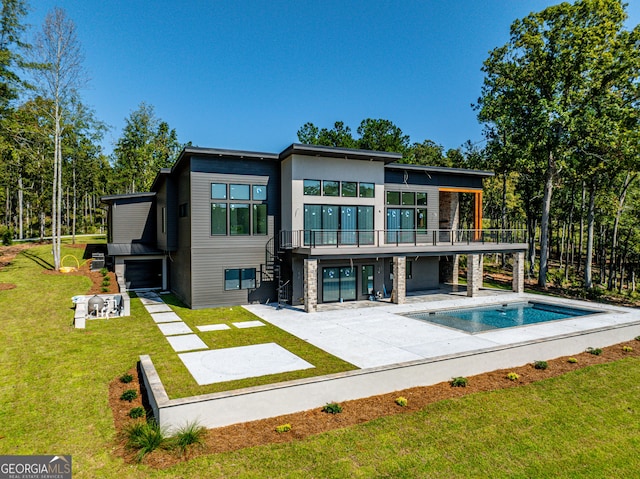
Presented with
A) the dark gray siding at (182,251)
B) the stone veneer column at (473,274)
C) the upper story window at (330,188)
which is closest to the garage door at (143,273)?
the dark gray siding at (182,251)

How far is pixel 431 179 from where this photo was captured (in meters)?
21.5

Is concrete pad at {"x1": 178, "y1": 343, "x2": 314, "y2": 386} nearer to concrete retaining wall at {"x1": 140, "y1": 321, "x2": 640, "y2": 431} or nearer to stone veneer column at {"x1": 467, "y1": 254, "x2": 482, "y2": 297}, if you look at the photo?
concrete retaining wall at {"x1": 140, "y1": 321, "x2": 640, "y2": 431}

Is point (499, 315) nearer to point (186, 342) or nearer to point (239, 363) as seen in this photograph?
point (239, 363)

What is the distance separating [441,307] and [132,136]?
34.4 meters

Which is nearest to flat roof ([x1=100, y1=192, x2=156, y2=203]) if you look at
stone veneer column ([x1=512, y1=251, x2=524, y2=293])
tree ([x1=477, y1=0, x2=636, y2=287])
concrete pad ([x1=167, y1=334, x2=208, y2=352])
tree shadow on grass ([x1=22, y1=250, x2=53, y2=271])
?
tree shadow on grass ([x1=22, y1=250, x2=53, y2=271])

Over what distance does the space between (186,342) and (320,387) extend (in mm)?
5606

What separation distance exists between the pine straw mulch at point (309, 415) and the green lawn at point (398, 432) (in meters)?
0.19

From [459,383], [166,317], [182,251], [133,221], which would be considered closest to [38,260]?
[133,221]

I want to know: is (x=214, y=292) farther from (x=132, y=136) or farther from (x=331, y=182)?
(x=132, y=136)

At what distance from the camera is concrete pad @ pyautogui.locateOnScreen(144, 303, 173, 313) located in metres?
16.0

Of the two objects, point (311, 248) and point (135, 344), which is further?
point (311, 248)

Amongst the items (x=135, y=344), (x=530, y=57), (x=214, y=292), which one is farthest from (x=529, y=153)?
(x=135, y=344)

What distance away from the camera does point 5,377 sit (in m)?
8.88

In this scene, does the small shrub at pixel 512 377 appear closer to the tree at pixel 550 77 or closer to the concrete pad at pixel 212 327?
the concrete pad at pixel 212 327
